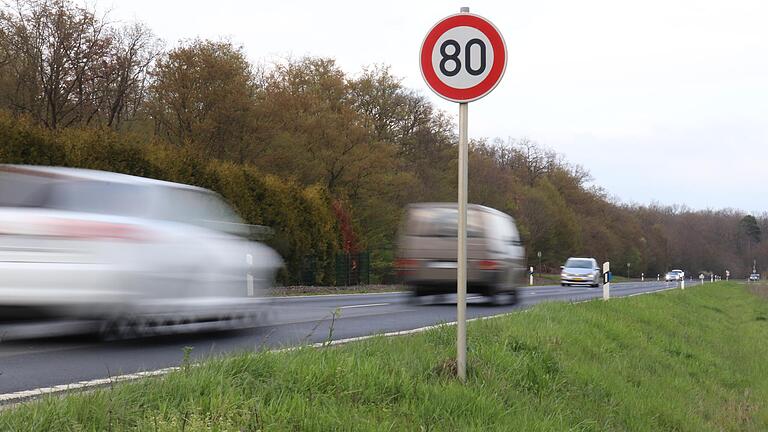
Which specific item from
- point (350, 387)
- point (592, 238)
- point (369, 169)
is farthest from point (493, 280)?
point (592, 238)

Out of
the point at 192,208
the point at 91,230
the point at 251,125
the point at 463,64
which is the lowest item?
the point at 91,230

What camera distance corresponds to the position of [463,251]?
580 centimetres

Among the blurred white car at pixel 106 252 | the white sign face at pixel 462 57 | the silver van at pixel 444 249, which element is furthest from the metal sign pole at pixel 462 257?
the silver van at pixel 444 249

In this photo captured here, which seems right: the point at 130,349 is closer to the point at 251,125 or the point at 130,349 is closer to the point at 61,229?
the point at 61,229

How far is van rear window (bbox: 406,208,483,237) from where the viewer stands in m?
16.0

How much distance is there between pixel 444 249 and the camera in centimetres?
1600

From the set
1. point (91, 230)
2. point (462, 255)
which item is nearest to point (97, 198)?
point (91, 230)

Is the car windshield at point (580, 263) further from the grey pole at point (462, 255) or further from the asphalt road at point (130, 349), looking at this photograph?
the grey pole at point (462, 255)

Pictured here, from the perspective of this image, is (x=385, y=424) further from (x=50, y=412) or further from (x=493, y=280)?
(x=493, y=280)

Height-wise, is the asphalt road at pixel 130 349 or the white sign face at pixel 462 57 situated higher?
the white sign face at pixel 462 57

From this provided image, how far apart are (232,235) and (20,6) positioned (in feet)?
93.9

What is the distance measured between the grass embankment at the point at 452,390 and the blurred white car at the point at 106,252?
211cm

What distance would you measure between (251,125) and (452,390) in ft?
118

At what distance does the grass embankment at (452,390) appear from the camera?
159 inches
